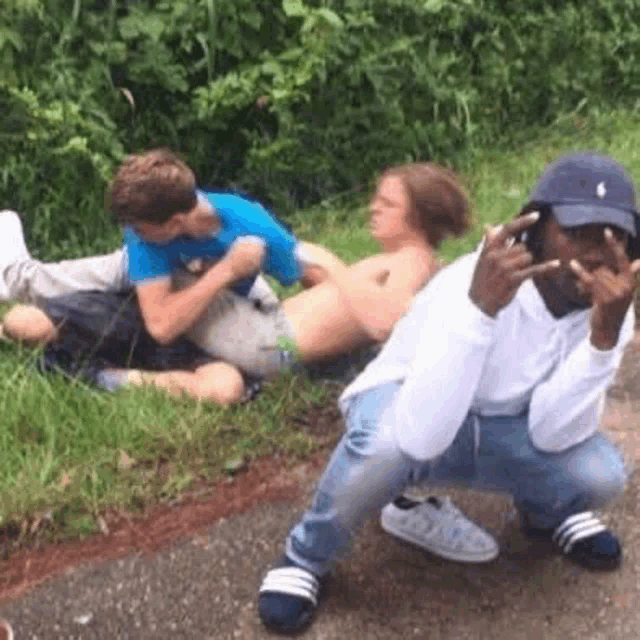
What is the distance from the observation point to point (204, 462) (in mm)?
4078

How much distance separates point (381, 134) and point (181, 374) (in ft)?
8.21

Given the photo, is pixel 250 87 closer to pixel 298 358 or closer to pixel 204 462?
pixel 298 358

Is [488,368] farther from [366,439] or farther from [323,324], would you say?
[323,324]

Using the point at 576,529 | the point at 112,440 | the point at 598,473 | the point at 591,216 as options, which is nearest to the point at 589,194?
the point at 591,216

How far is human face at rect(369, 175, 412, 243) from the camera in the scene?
4.10 metres

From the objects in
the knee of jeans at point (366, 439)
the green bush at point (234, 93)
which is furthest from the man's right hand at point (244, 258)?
the green bush at point (234, 93)

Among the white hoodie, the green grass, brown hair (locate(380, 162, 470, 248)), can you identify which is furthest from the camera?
brown hair (locate(380, 162, 470, 248))

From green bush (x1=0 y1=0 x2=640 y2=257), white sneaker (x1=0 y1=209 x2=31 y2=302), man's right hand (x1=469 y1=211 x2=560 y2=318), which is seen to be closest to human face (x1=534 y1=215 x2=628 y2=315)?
man's right hand (x1=469 y1=211 x2=560 y2=318)

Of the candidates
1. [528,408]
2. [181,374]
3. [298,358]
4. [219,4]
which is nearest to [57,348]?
[181,374]

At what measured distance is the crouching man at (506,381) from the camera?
3.12m

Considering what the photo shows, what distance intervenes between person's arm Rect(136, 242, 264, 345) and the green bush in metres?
1.47

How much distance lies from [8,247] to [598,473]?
7.78 feet

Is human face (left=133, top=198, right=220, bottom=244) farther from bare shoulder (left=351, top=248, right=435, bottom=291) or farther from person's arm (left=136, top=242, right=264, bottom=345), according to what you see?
bare shoulder (left=351, top=248, right=435, bottom=291)

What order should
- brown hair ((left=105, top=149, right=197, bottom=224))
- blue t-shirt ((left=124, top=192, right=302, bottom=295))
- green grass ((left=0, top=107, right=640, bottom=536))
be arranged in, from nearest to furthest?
green grass ((left=0, top=107, right=640, bottom=536)) → brown hair ((left=105, top=149, right=197, bottom=224)) → blue t-shirt ((left=124, top=192, right=302, bottom=295))
